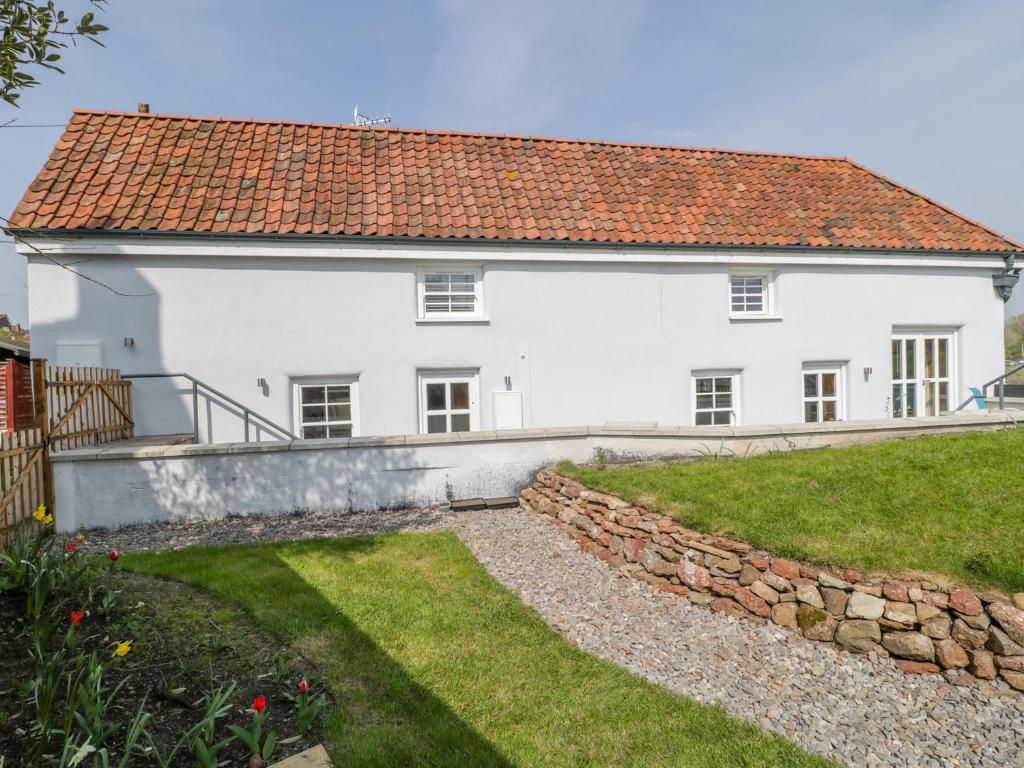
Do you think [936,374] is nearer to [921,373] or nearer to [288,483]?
[921,373]

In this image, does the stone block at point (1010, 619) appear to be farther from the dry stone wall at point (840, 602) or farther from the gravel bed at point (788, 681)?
the gravel bed at point (788, 681)

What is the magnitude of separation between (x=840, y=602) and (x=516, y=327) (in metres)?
7.55

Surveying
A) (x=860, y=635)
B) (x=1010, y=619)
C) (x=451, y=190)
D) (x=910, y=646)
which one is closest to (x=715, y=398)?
(x=451, y=190)

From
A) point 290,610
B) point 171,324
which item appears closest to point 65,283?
point 171,324

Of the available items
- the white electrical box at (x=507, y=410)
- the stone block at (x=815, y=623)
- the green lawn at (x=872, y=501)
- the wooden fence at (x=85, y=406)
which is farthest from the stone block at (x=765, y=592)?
the wooden fence at (x=85, y=406)

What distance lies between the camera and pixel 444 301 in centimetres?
1113

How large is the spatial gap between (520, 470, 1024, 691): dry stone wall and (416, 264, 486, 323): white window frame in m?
5.71

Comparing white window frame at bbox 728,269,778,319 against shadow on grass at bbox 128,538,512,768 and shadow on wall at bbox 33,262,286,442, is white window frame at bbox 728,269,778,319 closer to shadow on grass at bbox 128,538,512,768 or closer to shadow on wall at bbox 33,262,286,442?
shadow on grass at bbox 128,538,512,768

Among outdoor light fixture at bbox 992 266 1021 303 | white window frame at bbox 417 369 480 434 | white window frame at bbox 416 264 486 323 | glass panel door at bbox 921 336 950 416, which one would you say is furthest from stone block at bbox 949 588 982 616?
outdoor light fixture at bbox 992 266 1021 303

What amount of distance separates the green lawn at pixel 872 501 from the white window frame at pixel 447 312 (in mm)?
4222

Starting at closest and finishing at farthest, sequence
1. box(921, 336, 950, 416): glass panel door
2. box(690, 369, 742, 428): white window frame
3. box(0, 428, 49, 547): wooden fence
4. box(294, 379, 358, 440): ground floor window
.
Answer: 1. box(0, 428, 49, 547): wooden fence
2. box(294, 379, 358, 440): ground floor window
3. box(690, 369, 742, 428): white window frame
4. box(921, 336, 950, 416): glass panel door

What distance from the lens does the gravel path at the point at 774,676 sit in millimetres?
3646

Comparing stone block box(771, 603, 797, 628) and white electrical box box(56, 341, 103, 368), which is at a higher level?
white electrical box box(56, 341, 103, 368)

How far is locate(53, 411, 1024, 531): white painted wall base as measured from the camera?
317 inches
